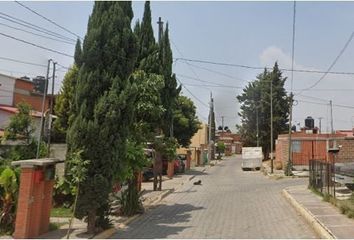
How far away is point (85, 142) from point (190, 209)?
23.9ft

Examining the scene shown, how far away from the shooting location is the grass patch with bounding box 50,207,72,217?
Result: 1451 cm

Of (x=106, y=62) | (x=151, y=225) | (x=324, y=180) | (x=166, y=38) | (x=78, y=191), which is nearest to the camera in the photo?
(x=78, y=191)

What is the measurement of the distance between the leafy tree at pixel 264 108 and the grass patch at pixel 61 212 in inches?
1784

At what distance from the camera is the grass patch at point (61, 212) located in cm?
1451

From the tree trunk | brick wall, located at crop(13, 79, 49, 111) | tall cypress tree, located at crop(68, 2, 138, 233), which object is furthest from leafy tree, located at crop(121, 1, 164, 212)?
brick wall, located at crop(13, 79, 49, 111)

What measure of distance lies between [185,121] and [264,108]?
20103mm

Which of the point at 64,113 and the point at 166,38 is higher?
the point at 166,38

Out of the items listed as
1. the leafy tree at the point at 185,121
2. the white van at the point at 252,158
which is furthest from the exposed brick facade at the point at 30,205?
the white van at the point at 252,158

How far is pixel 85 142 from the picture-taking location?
1146 centimetres

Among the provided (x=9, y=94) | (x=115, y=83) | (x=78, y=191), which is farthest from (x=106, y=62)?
(x=9, y=94)

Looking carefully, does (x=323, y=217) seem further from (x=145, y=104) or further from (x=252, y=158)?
(x=252, y=158)

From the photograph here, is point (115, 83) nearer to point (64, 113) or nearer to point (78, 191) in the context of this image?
point (78, 191)

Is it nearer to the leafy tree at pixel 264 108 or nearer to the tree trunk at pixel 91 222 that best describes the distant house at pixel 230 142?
the leafy tree at pixel 264 108

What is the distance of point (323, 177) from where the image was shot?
19.1 meters
